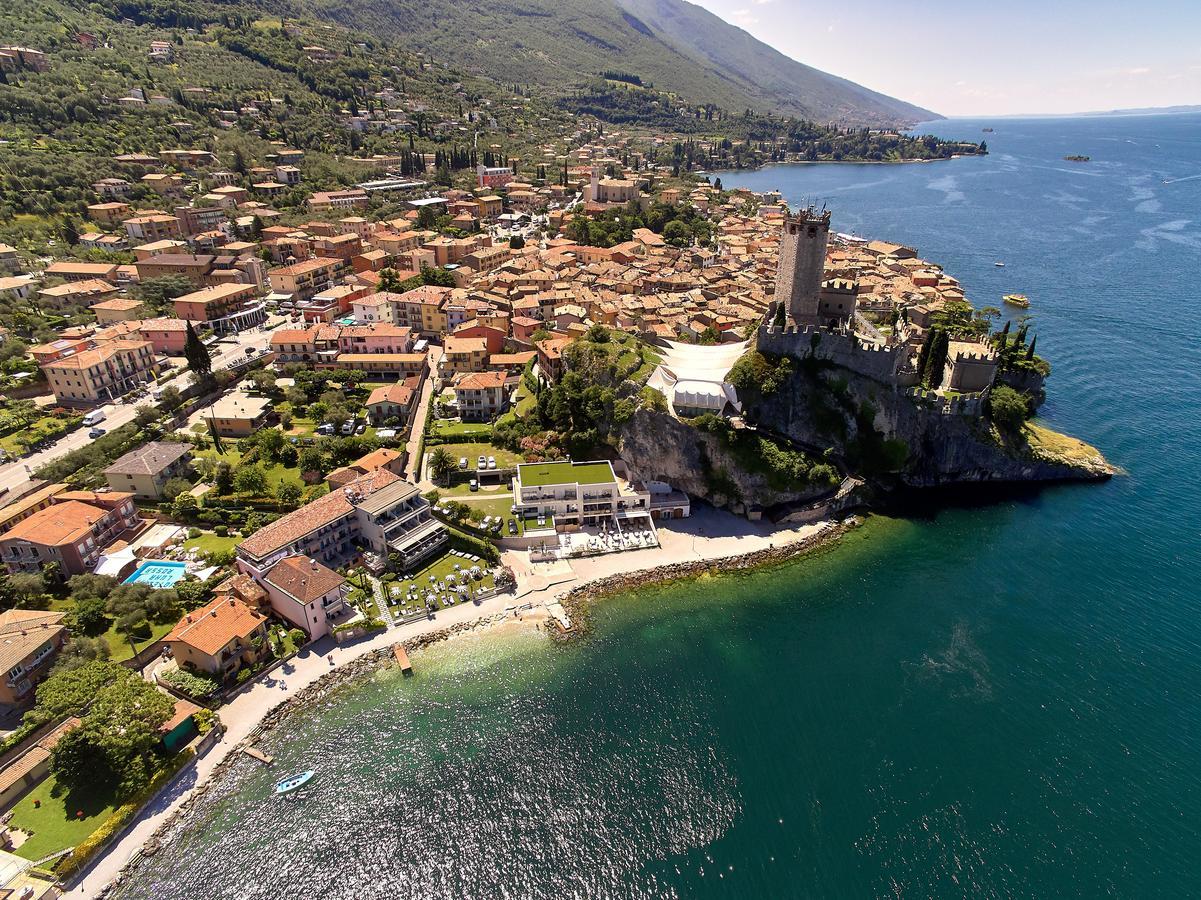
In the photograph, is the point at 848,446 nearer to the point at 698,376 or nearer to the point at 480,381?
the point at 698,376

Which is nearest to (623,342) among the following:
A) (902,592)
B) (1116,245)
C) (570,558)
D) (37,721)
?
(570,558)

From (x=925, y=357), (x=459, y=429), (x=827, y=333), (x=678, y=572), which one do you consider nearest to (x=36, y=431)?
(x=459, y=429)

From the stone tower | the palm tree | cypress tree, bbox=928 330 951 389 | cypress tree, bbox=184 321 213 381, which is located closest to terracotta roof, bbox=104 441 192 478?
cypress tree, bbox=184 321 213 381

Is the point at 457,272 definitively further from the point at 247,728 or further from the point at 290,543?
the point at 247,728

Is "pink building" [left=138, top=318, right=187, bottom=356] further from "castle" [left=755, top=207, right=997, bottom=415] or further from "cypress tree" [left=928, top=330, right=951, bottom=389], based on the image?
"cypress tree" [left=928, top=330, right=951, bottom=389]

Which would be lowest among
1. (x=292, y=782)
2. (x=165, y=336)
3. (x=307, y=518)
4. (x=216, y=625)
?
(x=292, y=782)

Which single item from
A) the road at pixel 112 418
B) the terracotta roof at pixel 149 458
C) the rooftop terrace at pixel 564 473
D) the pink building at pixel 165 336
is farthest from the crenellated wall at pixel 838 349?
the pink building at pixel 165 336

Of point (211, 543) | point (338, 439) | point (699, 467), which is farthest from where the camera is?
point (338, 439)
